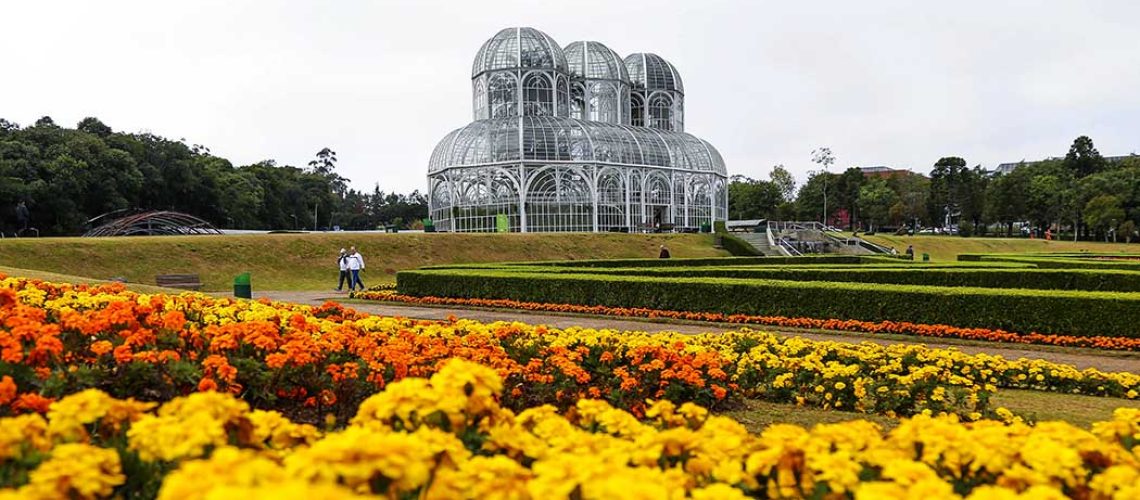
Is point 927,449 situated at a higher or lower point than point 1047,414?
higher

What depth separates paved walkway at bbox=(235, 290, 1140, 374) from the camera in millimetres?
10406

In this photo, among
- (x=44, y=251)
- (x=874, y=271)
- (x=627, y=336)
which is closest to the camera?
(x=627, y=336)

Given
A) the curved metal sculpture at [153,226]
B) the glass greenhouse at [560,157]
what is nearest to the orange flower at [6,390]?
the curved metal sculpture at [153,226]

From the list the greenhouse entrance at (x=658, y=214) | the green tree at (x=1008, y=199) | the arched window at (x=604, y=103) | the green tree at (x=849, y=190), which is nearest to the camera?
the greenhouse entrance at (x=658, y=214)

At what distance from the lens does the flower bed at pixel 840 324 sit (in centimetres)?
1136

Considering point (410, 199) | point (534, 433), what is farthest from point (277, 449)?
point (410, 199)

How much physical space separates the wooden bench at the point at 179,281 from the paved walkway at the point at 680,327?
321 centimetres

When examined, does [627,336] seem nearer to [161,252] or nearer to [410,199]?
[161,252]

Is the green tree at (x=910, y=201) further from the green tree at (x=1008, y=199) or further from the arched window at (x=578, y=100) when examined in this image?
the arched window at (x=578, y=100)

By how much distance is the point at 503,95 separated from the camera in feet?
157

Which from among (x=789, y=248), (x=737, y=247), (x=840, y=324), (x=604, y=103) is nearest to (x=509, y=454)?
(x=840, y=324)

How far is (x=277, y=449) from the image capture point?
2.89 metres

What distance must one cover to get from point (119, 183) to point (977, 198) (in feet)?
227

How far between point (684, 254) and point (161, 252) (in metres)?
22.5
